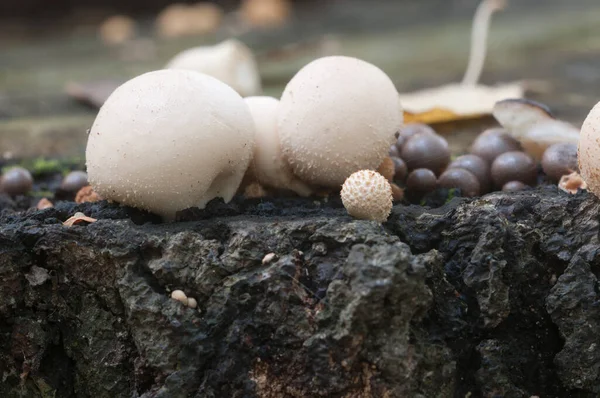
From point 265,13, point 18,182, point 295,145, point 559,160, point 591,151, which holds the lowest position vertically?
point 265,13

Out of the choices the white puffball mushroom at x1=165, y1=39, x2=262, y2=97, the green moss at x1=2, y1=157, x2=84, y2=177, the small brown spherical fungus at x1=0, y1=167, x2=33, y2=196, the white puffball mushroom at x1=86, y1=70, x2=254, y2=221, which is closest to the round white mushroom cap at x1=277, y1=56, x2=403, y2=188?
the white puffball mushroom at x1=86, y1=70, x2=254, y2=221

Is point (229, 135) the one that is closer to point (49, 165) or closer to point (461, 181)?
point (461, 181)

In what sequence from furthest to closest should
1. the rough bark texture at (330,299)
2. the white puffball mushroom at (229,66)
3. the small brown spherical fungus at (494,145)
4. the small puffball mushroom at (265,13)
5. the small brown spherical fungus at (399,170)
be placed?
the small puffball mushroom at (265,13) < the white puffball mushroom at (229,66) < the small brown spherical fungus at (494,145) < the small brown spherical fungus at (399,170) < the rough bark texture at (330,299)

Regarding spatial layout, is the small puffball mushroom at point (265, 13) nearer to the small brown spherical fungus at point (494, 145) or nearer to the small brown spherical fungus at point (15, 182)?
the small brown spherical fungus at point (15, 182)

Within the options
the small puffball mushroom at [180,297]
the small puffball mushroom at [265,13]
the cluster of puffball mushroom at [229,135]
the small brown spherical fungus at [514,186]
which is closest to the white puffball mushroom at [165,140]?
the cluster of puffball mushroom at [229,135]

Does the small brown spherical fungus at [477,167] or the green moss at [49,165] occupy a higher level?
the small brown spherical fungus at [477,167]

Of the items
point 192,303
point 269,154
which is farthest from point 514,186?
point 192,303

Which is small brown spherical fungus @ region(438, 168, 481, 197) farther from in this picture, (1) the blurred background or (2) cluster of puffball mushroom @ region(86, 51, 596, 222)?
(1) the blurred background
